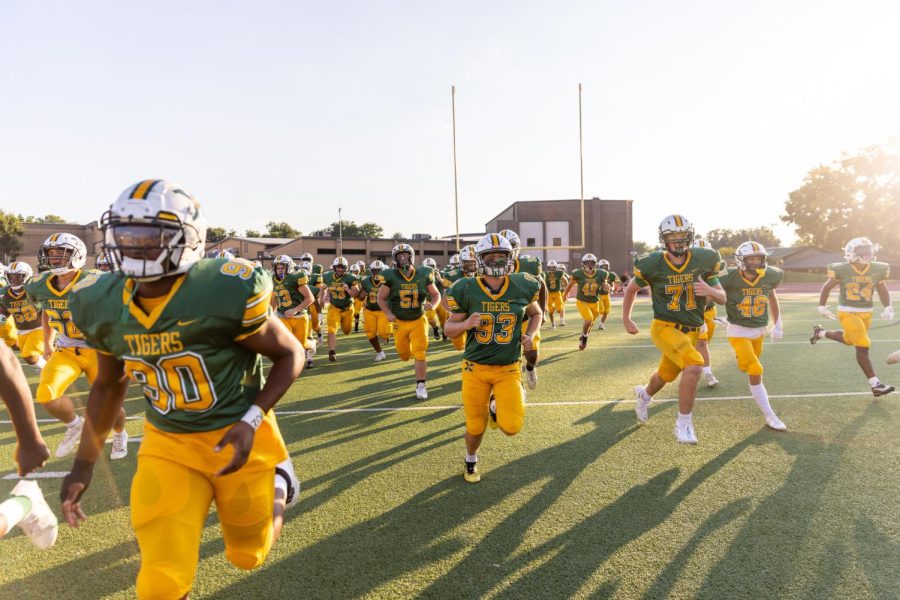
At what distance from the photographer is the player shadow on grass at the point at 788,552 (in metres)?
2.96

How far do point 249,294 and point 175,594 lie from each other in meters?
1.30

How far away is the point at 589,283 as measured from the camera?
13102 mm

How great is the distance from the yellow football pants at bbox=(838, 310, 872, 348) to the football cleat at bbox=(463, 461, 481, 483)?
245 inches

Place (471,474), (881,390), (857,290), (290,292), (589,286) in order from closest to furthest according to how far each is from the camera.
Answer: (471,474), (881,390), (857,290), (290,292), (589,286)

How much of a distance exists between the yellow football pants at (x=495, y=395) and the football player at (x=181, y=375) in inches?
87.2

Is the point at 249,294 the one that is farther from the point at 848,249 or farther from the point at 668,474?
the point at 848,249

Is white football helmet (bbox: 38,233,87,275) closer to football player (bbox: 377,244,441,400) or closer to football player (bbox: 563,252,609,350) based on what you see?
football player (bbox: 377,244,441,400)

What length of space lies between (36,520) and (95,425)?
0.78 meters

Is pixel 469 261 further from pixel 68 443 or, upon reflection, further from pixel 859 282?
pixel 68 443

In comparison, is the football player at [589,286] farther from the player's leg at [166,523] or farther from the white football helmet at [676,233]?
the player's leg at [166,523]

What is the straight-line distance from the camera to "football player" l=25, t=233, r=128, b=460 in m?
4.98

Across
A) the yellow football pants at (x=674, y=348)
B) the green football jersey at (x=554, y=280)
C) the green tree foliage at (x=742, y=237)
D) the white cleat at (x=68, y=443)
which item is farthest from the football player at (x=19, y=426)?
the green tree foliage at (x=742, y=237)

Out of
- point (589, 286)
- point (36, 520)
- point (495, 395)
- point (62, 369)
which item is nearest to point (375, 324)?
point (589, 286)

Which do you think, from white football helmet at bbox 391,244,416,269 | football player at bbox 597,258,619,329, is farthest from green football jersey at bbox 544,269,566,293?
white football helmet at bbox 391,244,416,269
